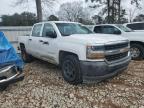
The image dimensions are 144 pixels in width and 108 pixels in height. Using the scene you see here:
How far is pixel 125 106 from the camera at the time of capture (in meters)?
4.12

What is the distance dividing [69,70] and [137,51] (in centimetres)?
425

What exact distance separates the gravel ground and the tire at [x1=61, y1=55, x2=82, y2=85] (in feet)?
0.61

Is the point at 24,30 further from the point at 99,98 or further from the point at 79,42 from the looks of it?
the point at 99,98

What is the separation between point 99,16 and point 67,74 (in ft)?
77.9

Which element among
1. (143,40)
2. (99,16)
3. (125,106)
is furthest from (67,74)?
(99,16)

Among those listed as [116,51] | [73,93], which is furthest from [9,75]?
[116,51]

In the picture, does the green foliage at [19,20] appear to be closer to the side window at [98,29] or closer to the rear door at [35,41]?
the side window at [98,29]

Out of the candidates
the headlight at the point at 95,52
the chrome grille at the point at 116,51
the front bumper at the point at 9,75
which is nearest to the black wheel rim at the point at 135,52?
the chrome grille at the point at 116,51

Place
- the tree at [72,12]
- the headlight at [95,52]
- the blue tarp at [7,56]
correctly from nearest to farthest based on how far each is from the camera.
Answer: the blue tarp at [7,56]
the headlight at [95,52]
the tree at [72,12]

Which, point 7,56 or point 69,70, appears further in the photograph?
point 69,70

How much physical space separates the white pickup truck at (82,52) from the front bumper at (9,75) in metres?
1.40

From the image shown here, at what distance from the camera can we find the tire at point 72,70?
16.2 ft

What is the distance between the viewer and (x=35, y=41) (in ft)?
22.6

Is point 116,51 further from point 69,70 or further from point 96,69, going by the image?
point 69,70
